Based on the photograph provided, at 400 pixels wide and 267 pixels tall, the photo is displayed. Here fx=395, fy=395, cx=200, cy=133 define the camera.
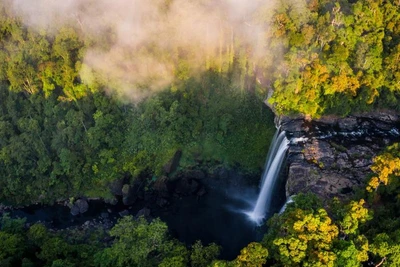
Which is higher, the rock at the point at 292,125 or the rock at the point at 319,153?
the rock at the point at 292,125

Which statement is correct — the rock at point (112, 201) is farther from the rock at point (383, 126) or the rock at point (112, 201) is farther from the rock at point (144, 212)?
the rock at point (383, 126)

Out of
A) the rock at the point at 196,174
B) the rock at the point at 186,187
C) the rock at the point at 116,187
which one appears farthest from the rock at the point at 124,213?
the rock at the point at 196,174

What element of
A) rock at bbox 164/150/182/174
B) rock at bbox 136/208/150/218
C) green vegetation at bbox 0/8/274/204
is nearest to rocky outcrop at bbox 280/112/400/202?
green vegetation at bbox 0/8/274/204

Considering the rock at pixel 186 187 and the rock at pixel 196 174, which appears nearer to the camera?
the rock at pixel 186 187

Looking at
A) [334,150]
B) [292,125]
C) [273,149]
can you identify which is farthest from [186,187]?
[334,150]

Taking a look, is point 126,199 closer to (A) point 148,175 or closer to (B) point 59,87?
(A) point 148,175

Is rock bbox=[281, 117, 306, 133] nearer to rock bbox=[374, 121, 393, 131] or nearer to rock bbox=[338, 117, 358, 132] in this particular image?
rock bbox=[338, 117, 358, 132]
